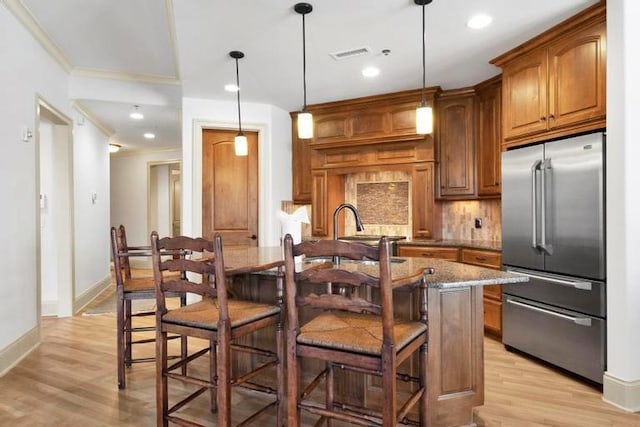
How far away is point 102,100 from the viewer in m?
4.88

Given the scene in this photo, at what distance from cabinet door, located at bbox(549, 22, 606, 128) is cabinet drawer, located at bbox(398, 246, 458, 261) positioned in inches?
62.4

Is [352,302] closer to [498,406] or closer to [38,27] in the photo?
[498,406]

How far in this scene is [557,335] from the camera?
3.07 meters

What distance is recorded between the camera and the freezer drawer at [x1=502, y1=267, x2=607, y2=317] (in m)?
2.77

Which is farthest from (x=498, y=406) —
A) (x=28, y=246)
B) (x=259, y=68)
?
(x=28, y=246)

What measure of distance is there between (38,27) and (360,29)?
2.79 meters

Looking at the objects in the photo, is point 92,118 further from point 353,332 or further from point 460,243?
point 353,332

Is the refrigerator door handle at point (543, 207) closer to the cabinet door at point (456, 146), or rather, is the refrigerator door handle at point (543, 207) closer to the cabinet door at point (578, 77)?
the cabinet door at point (578, 77)

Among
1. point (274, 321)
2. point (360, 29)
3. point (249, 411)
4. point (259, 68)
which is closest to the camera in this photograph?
point (274, 321)

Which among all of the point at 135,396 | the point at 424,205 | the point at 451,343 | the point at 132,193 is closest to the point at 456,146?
the point at 424,205

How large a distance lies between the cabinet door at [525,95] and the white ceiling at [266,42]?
0.65 feet

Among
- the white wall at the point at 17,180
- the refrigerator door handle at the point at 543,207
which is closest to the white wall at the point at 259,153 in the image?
the white wall at the point at 17,180

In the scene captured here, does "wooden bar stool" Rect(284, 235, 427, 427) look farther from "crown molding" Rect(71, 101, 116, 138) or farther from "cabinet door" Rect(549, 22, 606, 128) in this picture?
"crown molding" Rect(71, 101, 116, 138)

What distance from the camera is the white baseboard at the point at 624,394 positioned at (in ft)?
8.29
